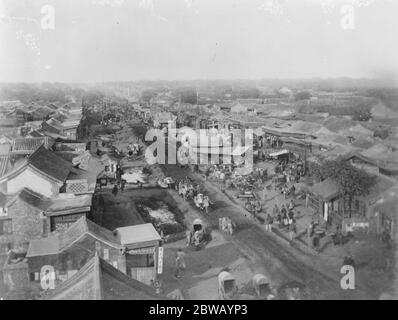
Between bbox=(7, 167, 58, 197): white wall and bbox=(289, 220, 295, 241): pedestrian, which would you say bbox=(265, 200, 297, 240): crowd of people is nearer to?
bbox=(289, 220, 295, 241): pedestrian

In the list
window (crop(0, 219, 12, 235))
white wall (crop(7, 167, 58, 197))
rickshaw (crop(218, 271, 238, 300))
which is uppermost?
white wall (crop(7, 167, 58, 197))

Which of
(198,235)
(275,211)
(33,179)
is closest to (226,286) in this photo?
(198,235)

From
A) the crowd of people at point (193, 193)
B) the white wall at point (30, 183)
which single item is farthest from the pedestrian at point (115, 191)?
the white wall at point (30, 183)

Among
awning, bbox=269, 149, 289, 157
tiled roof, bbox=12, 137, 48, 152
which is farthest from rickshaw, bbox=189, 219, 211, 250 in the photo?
awning, bbox=269, 149, 289, 157

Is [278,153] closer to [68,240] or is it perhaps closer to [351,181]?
[351,181]

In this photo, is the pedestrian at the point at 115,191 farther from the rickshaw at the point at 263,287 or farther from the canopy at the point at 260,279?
the rickshaw at the point at 263,287
